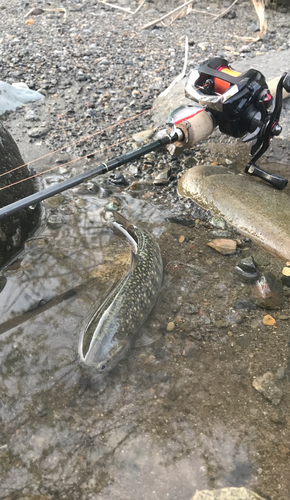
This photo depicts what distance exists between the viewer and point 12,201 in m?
4.29

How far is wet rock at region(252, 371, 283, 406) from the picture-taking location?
2968mm

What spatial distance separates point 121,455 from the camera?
2.69 m

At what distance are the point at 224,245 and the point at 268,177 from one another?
1.05 meters

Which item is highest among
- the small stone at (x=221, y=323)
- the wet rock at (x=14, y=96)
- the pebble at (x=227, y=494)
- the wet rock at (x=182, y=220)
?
the wet rock at (x=14, y=96)

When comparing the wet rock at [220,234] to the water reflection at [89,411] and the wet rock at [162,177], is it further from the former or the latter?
the wet rock at [162,177]

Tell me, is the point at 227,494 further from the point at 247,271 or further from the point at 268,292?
the point at 247,271

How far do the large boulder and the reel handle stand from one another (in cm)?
256

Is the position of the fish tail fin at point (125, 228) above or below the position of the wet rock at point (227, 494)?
above

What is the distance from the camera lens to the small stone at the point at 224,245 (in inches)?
166

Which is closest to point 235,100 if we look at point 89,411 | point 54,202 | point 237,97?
point 237,97

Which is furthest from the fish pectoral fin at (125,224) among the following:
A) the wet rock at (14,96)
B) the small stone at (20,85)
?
the small stone at (20,85)

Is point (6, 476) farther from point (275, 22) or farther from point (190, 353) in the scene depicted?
point (275, 22)

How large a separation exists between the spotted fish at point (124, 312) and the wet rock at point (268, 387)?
105 centimetres

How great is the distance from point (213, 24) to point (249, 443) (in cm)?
890
